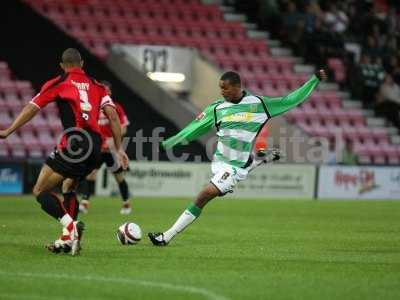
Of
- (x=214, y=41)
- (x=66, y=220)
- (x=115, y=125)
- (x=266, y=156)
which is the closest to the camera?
(x=66, y=220)

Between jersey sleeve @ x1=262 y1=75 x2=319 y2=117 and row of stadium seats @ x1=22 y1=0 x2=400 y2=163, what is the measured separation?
15.9 m

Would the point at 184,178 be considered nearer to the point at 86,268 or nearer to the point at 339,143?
the point at 339,143

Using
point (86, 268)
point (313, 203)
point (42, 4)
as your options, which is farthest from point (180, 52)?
point (86, 268)

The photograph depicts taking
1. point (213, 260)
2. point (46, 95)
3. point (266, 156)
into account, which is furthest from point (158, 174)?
point (213, 260)

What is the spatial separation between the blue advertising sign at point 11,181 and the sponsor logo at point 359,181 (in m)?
8.07

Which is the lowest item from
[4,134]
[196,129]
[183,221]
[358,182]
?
[358,182]

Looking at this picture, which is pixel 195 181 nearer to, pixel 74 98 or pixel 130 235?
pixel 130 235

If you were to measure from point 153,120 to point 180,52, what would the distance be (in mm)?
2216

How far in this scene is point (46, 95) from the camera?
438 inches

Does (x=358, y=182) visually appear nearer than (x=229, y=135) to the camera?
Answer: No

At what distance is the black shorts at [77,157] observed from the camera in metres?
11.1

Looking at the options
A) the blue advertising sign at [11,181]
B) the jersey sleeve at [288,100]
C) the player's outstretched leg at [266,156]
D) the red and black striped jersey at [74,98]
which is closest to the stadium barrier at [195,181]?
the blue advertising sign at [11,181]

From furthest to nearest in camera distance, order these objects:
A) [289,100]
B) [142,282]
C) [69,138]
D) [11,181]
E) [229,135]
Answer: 1. [11,181]
2. [289,100]
3. [229,135]
4. [69,138]
5. [142,282]

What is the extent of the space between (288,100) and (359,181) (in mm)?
14347
